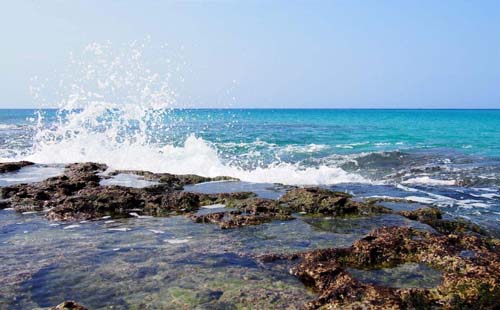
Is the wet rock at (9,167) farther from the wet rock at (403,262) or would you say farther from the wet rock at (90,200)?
the wet rock at (403,262)

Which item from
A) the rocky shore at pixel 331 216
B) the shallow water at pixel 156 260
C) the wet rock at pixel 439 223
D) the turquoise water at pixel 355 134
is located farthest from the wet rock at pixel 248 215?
the turquoise water at pixel 355 134

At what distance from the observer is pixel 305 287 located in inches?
189

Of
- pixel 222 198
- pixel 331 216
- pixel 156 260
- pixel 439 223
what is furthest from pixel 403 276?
pixel 222 198

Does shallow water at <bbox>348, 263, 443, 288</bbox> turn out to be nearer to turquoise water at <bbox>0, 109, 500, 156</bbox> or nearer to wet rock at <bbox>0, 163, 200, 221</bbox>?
wet rock at <bbox>0, 163, 200, 221</bbox>

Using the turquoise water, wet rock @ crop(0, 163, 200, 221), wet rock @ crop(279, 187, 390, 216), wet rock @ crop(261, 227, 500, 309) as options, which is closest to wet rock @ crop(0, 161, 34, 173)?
wet rock @ crop(0, 163, 200, 221)

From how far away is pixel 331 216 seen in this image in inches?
313

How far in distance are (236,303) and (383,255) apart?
230cm

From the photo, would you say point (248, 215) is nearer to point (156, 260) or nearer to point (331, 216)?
point (331, 216)

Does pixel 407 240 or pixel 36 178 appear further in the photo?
pixel 36 178

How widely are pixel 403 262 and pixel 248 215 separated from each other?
305 centimetres

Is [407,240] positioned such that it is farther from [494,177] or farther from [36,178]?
[494,177]

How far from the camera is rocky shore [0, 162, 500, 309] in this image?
439cm

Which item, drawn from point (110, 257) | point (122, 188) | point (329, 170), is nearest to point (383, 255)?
point (110, 257)

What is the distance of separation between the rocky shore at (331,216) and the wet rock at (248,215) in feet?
0.06
